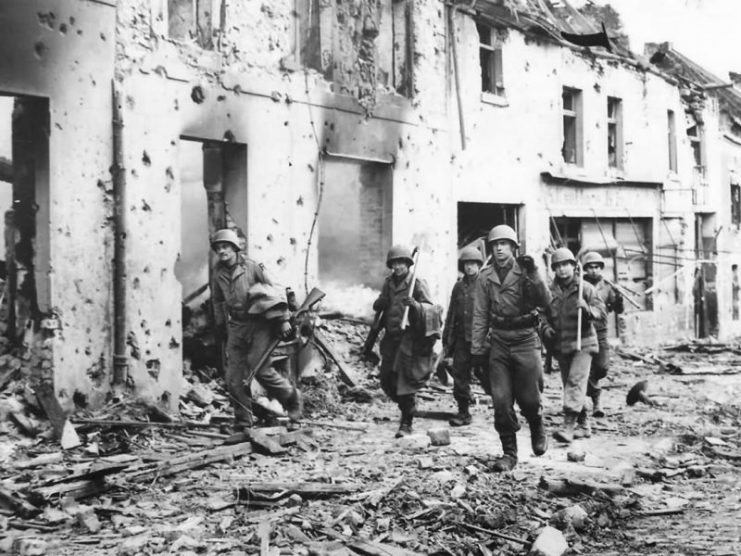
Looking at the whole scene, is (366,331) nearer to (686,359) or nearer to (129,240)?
(129,240)

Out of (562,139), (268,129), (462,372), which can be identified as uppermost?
(562,139)

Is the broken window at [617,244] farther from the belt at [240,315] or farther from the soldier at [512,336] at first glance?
the soldier at [512,336]

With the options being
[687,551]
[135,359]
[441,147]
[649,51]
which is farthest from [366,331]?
[649,51]

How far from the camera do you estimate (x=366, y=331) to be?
1445cm

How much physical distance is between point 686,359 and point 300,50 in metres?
11.7

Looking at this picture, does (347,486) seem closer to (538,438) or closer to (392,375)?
(538,438)

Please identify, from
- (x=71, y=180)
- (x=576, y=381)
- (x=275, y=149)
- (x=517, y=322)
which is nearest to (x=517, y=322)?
(x=517, y=322)

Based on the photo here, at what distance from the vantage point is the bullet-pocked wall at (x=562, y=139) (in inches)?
679

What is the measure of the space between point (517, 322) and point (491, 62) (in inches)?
414

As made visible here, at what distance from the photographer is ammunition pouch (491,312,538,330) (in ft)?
27.7

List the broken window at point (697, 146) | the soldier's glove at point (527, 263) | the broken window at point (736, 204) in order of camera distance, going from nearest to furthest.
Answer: the soldier's glove at point (527, 263)
the broken window at point (697, 146)
the broken window at point (736, 204)

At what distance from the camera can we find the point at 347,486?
734 centimetres

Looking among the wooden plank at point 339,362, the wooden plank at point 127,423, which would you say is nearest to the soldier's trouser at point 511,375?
the wooden plank at point 127,423

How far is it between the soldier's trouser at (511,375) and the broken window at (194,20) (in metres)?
5.52
